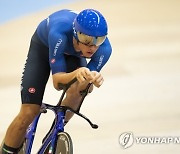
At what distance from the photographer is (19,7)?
321 inches

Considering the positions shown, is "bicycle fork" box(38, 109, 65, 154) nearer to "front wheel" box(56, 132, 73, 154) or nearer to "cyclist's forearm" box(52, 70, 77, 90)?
"front wheel" box(56, 132, 73, 154)

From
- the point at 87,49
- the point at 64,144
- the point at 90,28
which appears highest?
the point at 90,28

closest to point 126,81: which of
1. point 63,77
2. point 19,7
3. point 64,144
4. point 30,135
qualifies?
point 30,135

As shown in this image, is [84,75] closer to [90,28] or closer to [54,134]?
[90,28]

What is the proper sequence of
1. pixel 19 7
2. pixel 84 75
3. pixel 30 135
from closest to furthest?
pixel 84 75, pixel 30 135, pixel 19 7

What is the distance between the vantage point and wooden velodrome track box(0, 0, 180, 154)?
431 centimetres

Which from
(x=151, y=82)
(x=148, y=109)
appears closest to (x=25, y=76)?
(x=148, y=109)

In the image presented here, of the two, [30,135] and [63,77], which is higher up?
[63,77]

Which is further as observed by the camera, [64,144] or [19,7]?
[19,7]

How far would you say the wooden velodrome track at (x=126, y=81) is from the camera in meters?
4.31

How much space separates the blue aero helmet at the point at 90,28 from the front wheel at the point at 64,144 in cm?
60

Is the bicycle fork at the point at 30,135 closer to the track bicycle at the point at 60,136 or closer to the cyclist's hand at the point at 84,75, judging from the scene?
the track bicycle at the point at 60,136

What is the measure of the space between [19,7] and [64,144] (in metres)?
5.76

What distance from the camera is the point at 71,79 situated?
9.16ft
